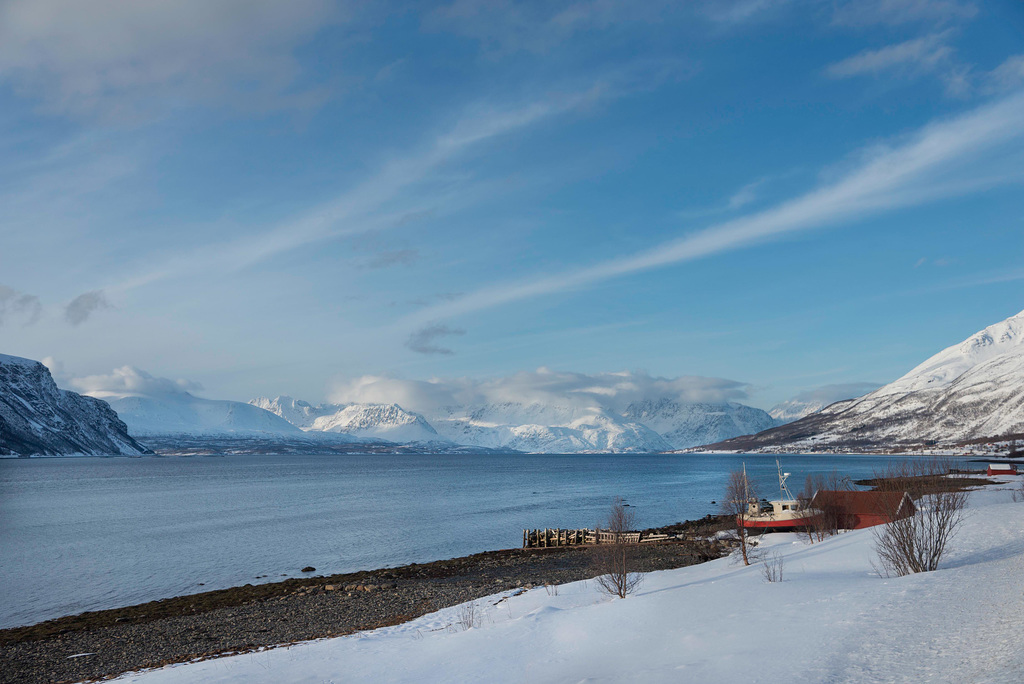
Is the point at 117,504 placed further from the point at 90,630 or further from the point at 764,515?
the point at 764,515

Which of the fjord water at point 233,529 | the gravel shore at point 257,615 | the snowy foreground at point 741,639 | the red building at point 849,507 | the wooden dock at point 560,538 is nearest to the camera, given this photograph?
the snowy foreground at point 741,639

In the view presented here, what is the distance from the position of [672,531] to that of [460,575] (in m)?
23.4

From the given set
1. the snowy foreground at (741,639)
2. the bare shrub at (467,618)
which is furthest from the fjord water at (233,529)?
the snowy foreground at (741,639)

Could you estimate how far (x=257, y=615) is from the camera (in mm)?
27344

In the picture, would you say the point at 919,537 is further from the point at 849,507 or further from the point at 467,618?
the point at 849,507

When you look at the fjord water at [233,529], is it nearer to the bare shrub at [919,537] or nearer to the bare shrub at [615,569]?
the bare shrub at [615,569]

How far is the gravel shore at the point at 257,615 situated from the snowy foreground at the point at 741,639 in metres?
4.96

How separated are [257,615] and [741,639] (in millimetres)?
23537

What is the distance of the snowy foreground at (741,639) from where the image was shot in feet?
29.6

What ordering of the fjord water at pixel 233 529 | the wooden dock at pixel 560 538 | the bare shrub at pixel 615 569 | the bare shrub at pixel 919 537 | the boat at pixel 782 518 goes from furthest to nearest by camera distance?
the wooden dock at pixel 560 538 < the boat at pixel 782 518 < the fjord water at pixel 233 529 < the bare shrub at pixel 615 569 < the bare shrub at pixel 919 537

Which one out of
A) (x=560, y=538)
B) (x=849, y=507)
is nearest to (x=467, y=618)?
(x=560, y=538)

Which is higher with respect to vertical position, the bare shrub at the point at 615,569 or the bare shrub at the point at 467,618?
the bare shrub at the point at 615,569

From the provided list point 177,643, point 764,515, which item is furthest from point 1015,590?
point 764,515

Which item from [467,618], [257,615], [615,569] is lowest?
[257,615]
